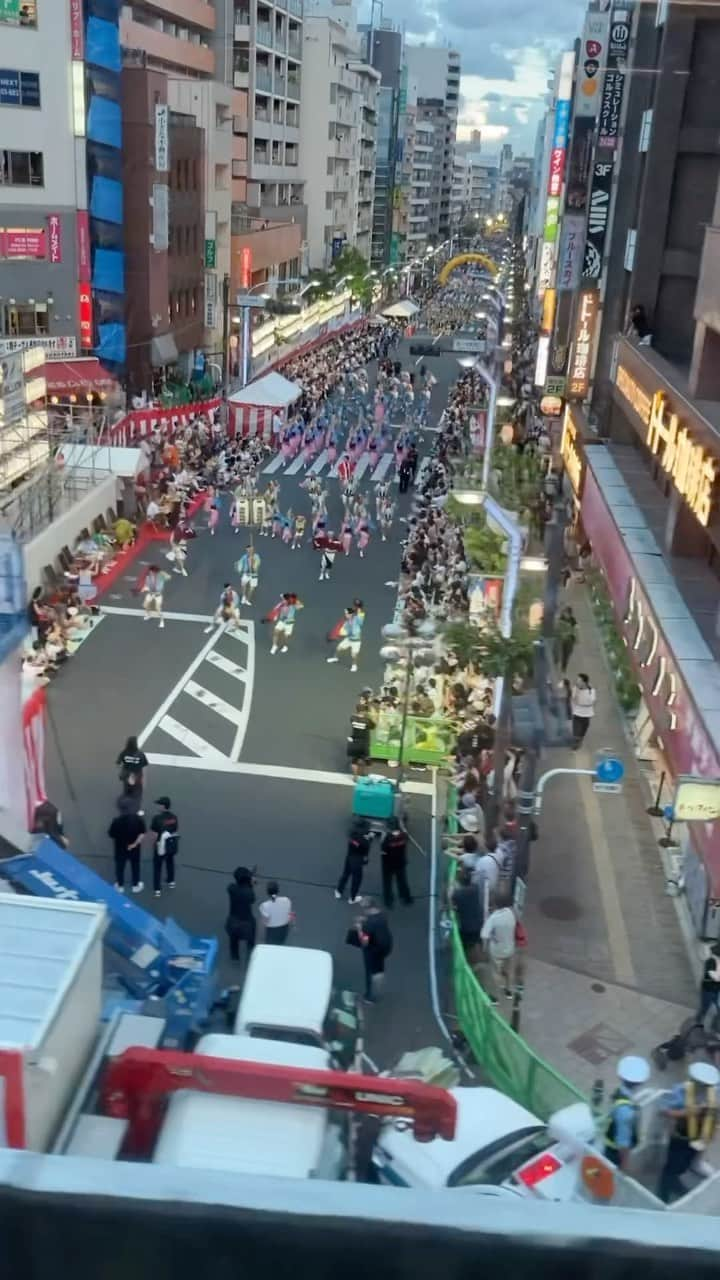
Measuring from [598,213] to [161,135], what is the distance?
60.3ft

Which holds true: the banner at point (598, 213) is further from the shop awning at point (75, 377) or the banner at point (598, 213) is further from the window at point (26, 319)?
the window at point (26, 319)

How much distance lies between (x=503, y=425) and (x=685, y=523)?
1804 centimetres

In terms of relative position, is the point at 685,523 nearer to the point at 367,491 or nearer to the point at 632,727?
the point at 632,727

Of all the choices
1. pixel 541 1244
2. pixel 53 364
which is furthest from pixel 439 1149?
pixel 53 364

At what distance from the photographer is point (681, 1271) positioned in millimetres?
1594

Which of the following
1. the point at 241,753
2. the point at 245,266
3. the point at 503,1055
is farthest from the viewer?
the point at 245,266

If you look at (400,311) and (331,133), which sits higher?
(331,133)

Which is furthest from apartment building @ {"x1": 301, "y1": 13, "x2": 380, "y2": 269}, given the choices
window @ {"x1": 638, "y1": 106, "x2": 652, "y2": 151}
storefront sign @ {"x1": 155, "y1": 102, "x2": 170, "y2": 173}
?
window @ {"x1": 638, "y1": 106, "x2": 652, "y2": 151}

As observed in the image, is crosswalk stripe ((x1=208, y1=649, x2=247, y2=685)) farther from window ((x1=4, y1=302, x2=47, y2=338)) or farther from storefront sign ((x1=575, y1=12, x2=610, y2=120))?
window ((x1=4, y1=302, x2=47, y2=338))

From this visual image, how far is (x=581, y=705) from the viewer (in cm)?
1555

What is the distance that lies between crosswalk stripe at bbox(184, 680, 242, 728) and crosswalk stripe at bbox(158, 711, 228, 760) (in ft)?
2.39

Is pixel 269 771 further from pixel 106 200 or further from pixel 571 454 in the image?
pixel 106 200

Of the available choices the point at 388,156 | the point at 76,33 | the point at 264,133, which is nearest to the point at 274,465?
the point at 76,33

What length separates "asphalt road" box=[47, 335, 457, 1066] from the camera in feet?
39.7
